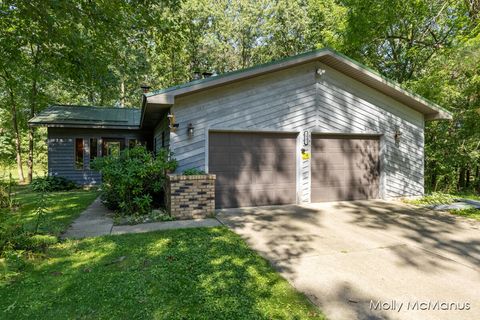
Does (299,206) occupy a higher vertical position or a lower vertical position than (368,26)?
lower

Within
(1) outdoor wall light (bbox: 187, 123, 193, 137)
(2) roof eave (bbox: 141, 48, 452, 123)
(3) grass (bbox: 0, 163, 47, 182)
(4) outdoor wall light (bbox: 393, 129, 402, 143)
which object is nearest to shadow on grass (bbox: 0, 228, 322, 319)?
(3) grass (bbox: 0, 163, 47, 182)

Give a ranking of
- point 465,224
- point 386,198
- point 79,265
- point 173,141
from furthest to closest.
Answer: point 386,198 → point 173,141 → point 465,224 → point 79,265

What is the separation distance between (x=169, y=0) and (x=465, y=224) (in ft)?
29.6

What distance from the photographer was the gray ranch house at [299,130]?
6746 mm

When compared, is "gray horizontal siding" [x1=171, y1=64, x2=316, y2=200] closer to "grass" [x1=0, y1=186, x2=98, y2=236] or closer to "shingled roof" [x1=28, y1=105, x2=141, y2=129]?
"grass" [x1=0, y1=186, x2=98, y2=236]

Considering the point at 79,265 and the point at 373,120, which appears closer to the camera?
the point at 79,265

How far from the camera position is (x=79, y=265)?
11.4 feet

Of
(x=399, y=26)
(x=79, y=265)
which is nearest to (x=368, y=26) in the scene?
(x=399, y=26)

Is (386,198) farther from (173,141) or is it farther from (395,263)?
(173,141)

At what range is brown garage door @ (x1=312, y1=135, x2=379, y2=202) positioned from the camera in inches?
306

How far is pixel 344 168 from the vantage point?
8070 millimetres

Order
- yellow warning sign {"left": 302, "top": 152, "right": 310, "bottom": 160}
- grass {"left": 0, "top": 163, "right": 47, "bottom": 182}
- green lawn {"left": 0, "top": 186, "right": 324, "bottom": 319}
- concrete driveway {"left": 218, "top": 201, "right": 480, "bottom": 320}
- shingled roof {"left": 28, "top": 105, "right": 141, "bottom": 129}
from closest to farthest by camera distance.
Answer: green lawn {"left": 0, "top": 186, "right": 324, "bottom": 319} → concrete driveway {"left": 218, "top": 201, "right": 480, "bottom": 320} → grass {"left": 0, "top": 163, "right": 47, "bottom": 182} → yellow warning sign {"left": 302, "top": 152, "right": 310, "bottom": 160} → shingled roof {"left": 28, "top": 105, "right": 141, "bottom": 129}

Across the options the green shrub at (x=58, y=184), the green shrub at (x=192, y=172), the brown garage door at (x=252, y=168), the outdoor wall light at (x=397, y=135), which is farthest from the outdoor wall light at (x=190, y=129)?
the green shrub at (x=58, y=184)

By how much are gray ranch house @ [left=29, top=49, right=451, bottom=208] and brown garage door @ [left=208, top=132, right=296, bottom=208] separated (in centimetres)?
3
